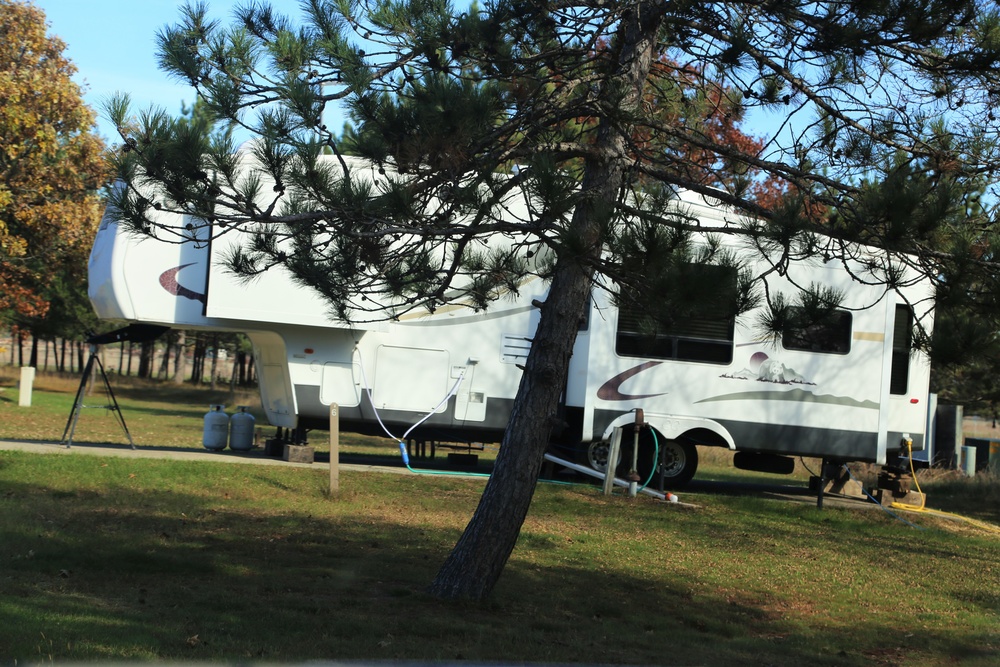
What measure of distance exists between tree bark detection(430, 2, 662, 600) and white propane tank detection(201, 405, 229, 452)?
731 cm

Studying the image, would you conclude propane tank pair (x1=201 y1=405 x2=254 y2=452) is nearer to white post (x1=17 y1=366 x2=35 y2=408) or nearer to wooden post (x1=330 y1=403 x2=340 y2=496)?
wooden post (x1=330 y1=403 x2=340 y2=496)

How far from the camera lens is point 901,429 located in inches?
516

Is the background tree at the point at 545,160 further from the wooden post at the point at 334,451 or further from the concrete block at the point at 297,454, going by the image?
the concrete block at the point at 297,454

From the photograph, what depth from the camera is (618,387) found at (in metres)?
12.7

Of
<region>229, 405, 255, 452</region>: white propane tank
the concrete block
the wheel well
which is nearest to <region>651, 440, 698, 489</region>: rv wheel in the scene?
the wheel well

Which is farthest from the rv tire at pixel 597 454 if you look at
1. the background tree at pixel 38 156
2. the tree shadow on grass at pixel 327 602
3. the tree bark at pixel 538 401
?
the background tree at pixel 38 156

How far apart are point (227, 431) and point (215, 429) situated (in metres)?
0.23

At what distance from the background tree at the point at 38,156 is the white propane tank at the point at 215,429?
21.7ft

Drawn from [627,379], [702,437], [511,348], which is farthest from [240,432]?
[702,437]

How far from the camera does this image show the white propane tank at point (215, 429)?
13.0 meters

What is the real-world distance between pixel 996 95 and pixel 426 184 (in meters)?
3.79

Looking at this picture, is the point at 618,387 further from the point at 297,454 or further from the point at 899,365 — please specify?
the point at 297,454

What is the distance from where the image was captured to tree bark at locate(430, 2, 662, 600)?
6.51 metres

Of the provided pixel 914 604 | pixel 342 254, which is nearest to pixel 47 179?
pixel 342 254
